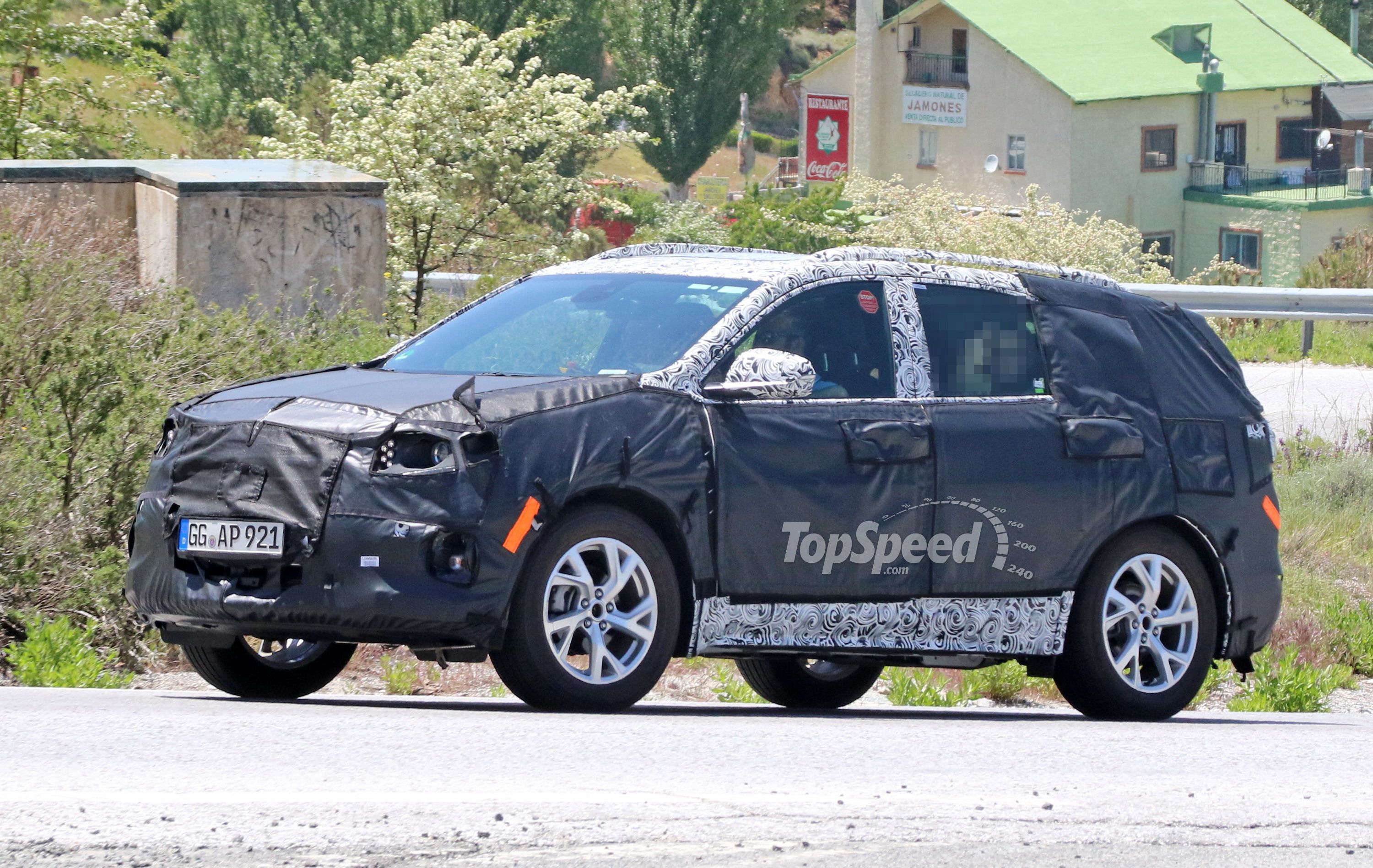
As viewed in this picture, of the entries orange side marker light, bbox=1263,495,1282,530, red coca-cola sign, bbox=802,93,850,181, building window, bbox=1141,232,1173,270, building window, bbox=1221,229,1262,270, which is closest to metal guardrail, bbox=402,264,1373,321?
orange side marker light, bbox=1263,495,1282,530

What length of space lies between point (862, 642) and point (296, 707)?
6.68ft

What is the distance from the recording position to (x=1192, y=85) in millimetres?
64438

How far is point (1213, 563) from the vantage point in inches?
310

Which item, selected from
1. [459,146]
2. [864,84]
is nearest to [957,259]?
[459,146]

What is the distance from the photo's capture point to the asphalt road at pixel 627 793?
14.0 ft

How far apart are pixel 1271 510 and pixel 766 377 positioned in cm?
275

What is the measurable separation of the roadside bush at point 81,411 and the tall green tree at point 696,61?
63.9 metres

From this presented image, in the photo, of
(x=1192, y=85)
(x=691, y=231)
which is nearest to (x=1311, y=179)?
(x=1192, y=85)

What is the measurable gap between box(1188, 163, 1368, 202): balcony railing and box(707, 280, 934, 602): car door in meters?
59.2

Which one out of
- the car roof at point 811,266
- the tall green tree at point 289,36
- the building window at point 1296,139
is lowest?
the car roof at point 811,266

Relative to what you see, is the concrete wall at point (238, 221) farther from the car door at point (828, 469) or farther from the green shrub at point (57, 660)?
the car door at point (828, 469)

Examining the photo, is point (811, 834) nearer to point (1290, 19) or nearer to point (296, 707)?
point (296, 707)

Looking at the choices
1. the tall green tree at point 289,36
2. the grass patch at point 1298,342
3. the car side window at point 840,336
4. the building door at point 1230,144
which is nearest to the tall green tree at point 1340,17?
the building door at point 1230,144

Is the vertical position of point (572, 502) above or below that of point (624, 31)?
below
